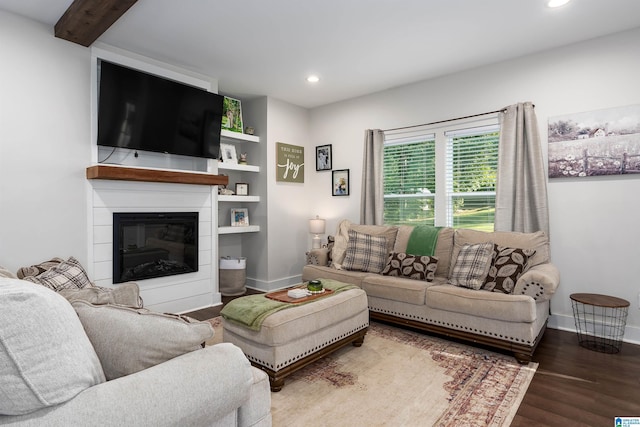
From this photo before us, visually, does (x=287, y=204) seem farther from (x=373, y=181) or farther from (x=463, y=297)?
(x=463, y=297)

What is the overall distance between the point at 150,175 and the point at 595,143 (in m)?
4.17

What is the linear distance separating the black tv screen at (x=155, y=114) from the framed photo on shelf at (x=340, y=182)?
1735 millimetres

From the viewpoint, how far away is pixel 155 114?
3.63 m

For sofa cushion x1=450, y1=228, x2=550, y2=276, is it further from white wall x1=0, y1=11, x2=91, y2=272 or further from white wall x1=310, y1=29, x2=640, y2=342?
white wall x1=0, y1=11, x2=91, y2=272

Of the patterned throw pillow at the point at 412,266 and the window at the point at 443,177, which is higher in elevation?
the window at the point at 443,177

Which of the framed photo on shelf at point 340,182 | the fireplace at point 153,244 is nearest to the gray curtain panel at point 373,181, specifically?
the framed photo on shelf at point 340,182

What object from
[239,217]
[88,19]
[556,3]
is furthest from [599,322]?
[88,19]

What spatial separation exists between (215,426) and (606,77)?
13.4 ft

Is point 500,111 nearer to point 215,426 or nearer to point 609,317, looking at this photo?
point 609,317

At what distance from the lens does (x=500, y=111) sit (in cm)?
377

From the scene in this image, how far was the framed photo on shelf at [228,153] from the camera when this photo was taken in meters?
4.71

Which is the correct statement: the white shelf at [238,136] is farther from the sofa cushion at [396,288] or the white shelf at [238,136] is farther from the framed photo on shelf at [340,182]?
the sofa cushion at [396,288]

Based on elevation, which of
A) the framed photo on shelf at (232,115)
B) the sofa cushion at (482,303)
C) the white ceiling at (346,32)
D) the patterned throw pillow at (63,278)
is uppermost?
the white ceiling at (346,32)

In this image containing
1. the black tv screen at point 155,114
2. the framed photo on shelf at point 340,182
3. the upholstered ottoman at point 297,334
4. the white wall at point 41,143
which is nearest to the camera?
the upholstered ottoman at point 297,334
